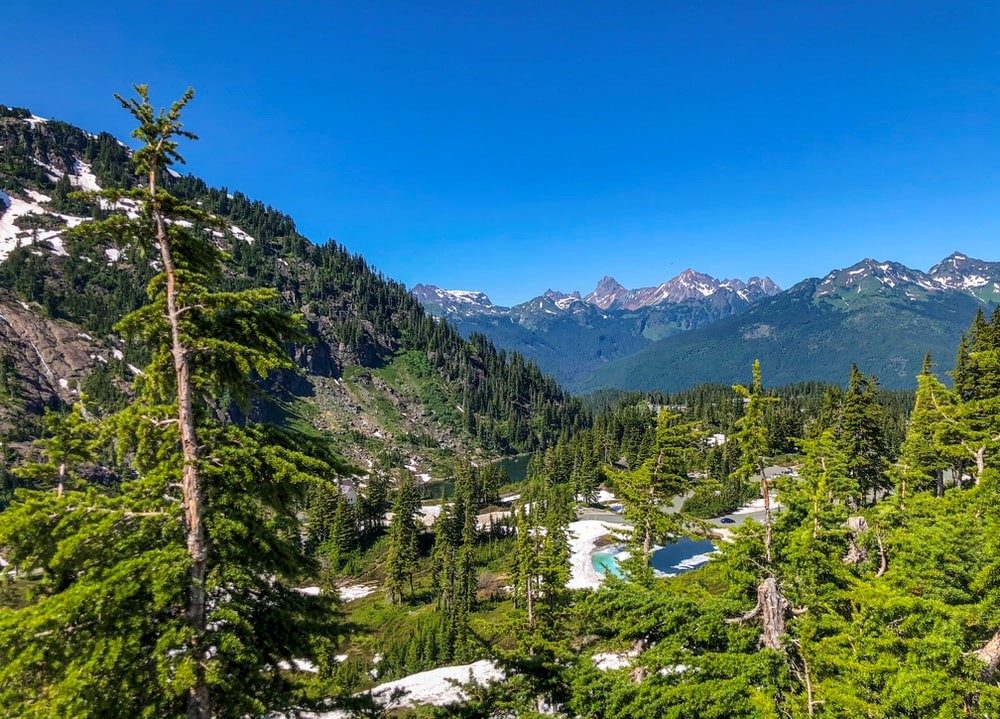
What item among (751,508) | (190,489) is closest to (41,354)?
(190,489)

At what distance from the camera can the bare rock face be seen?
116 meters

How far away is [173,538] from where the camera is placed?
8.27 m

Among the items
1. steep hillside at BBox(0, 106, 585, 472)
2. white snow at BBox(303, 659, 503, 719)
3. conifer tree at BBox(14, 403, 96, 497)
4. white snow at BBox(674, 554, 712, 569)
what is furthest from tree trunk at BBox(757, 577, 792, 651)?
steep hillside at BBox(0, 106, 585, 472)

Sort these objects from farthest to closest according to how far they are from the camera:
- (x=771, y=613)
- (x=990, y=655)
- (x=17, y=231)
Answer: (x=17, y=231)
(x=771, y=613)
(x=990, y=655)

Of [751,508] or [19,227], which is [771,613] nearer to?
[751,508]

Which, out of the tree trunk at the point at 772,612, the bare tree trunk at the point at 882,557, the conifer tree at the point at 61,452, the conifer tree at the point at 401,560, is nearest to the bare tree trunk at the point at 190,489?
the conifer tree at the point at 61,452

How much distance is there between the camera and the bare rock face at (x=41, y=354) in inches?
4573

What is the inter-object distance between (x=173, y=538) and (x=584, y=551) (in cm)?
6776

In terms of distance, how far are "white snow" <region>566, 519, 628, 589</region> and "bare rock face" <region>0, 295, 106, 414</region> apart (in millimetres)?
119580

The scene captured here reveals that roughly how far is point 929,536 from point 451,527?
6311 cm

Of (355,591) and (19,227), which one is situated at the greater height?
(19,227)

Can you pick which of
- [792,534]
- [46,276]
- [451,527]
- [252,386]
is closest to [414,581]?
[451,527]

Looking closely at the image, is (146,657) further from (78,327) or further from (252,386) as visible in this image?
(78,327)

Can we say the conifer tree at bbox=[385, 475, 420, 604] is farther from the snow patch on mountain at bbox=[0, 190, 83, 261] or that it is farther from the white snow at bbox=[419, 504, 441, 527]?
the snow patch on mountain at bbox=[0, 190, 83, 261]
